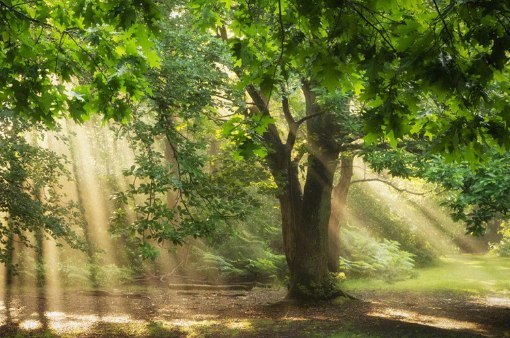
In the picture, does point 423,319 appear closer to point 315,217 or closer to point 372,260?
point 315,217

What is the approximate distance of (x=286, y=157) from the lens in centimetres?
1419

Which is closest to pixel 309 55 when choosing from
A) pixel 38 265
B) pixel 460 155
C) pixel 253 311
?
pixel 460 155

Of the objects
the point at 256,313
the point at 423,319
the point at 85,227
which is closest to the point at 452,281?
the point at 423,319

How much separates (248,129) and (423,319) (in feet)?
34.9

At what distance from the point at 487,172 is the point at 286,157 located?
5.62m

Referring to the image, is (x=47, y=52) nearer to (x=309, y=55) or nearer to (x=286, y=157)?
(x=309, y=55)

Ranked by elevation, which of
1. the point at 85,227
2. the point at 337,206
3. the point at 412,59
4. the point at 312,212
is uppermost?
the point at 85,227

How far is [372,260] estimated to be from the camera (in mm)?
22797

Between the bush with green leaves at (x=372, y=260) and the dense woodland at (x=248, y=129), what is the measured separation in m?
0.11

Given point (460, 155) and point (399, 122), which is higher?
point (399, 122)

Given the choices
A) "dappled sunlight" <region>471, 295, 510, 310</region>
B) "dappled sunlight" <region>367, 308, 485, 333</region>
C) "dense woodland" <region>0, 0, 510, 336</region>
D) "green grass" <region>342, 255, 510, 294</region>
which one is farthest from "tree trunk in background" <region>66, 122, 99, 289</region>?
"dappled sunlight" <region>471, 295, 510, 310</region>

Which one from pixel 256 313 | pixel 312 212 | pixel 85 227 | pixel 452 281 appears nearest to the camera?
pixel 256 313

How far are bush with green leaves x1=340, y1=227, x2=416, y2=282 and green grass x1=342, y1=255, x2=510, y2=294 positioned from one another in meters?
0.59

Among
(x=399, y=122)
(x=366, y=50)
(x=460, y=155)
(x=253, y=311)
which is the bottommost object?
(x=253, y=311)
